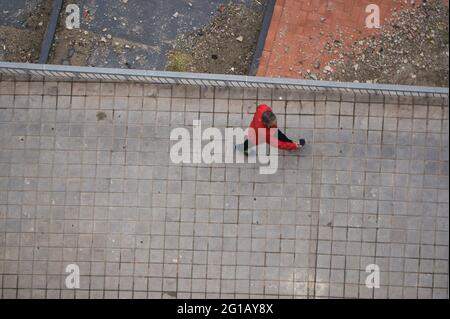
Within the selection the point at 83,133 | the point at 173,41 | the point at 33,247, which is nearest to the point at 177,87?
the point at 173,41

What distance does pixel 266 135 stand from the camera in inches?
296

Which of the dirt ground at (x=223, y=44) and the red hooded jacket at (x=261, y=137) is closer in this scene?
the red hooded jacket at (x=261, y=137)

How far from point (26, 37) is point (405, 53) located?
5373mm

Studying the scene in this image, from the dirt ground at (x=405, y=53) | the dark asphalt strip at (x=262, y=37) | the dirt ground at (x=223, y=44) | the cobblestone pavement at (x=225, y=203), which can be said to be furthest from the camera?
the dirt ground at (x=223, y=44)

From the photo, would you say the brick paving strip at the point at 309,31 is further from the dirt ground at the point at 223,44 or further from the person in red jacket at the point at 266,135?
the person in red jacket at the point at 266,135

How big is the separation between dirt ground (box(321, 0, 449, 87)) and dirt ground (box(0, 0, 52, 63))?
4.09 metres

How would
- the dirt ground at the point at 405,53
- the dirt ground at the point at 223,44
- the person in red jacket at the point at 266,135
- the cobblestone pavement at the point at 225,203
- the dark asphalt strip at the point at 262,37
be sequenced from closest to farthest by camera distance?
the person in red jacket at the point at 266,135 → the cobblestone pavement at the point at 225,203 → the dirt ground at the point at 405,53 → the dark asphalt strip at the point at 262,37 → the dirt ground at the point at 223,44

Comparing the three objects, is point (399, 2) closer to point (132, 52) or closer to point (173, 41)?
point (173, 41)

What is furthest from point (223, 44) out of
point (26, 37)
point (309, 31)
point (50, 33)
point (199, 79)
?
point (26, 37)

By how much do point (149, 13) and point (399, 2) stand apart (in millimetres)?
3560

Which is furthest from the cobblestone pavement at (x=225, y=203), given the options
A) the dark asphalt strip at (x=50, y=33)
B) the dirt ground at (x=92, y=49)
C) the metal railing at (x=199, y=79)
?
the dark asphalt strip at (x=50, y=33)

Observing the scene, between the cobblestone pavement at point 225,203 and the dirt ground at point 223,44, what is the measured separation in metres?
0.53

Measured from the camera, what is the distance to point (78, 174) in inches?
319

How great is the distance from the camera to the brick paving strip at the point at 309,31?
8375mm
